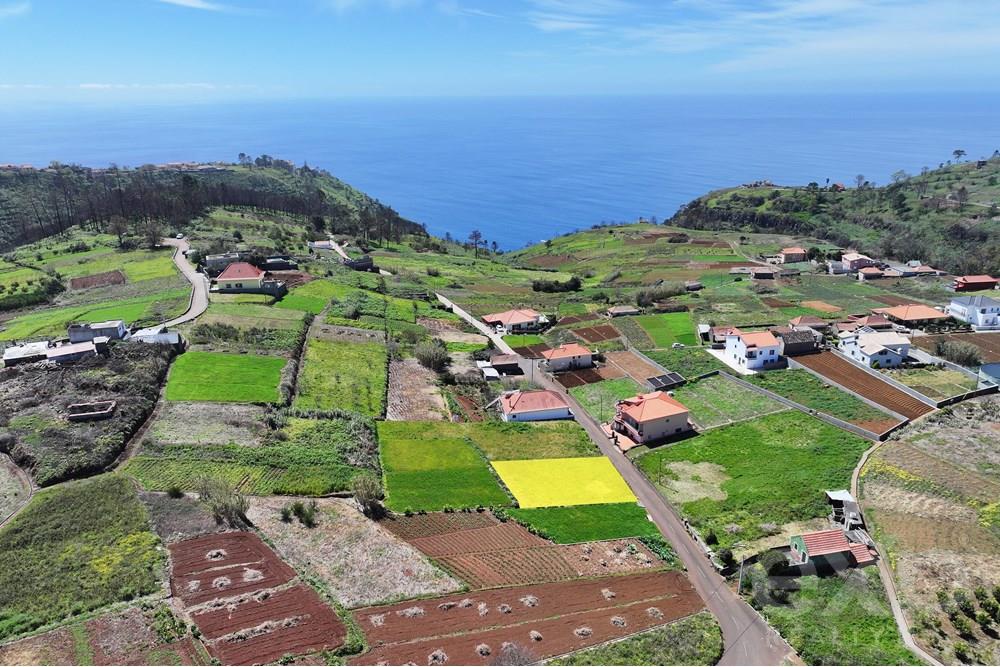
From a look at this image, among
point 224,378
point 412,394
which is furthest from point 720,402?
point 224,378

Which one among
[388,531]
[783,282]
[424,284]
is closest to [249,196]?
[424,284]

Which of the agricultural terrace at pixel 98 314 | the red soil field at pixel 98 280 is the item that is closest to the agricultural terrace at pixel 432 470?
the agricultural terrace at pixel 98 314

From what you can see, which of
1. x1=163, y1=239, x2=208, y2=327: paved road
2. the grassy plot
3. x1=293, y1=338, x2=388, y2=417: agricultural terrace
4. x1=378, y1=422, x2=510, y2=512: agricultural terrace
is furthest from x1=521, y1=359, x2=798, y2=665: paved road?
x1=163, y1=239, x2=208, y2=327: paved road

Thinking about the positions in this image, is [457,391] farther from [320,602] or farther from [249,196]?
[249,196]

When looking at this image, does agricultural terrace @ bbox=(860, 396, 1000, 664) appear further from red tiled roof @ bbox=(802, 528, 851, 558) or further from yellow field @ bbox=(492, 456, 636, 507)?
yellow field @ bbox=(492, 456, 636, 507)

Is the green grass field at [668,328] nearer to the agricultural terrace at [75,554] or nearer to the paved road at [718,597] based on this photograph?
the paved road at [718,597]

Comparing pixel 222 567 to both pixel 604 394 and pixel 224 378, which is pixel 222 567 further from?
pixel 604 394
